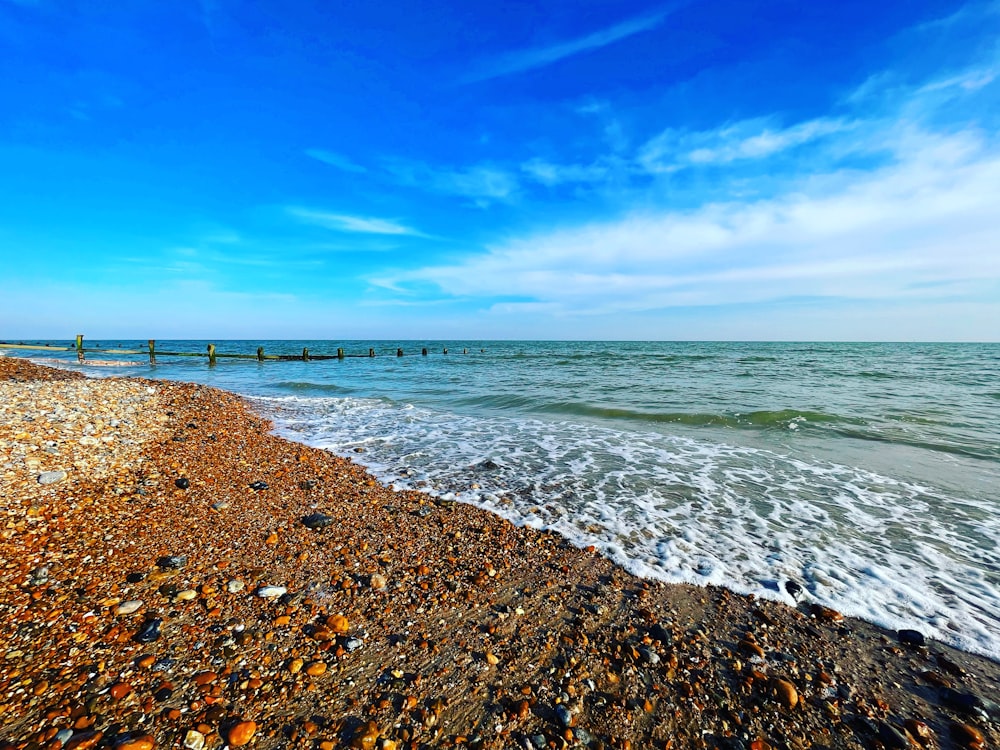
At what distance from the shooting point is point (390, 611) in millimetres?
2916

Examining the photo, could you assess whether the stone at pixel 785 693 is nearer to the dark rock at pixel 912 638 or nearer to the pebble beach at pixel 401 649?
the pebble beach at pixel 401 649

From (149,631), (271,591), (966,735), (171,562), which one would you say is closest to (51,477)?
(171,562)

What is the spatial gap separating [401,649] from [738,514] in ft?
14.0

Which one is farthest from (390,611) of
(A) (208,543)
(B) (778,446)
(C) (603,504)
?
(B) (778,446)

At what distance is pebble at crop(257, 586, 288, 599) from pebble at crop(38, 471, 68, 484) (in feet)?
11.4

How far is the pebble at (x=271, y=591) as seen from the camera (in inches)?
117

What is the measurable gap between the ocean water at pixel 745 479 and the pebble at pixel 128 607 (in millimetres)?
3216

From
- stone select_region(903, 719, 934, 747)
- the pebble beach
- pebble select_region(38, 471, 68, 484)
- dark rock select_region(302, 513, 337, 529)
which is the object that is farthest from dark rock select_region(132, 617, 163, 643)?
stone select_region(903, 719, 934, 747)

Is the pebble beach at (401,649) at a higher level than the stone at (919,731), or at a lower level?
higher

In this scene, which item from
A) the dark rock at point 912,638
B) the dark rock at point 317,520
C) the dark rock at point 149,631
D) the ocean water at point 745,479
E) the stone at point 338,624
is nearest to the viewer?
the dark rock at point 149,631

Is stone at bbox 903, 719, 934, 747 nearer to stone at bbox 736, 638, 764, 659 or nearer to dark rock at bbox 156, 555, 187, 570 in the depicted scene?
stone at bbox 736, 638, 764, 659

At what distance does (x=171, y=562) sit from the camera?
3283mm

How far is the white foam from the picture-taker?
3.50 metres

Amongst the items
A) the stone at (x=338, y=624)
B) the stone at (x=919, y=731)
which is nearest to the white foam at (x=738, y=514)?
the stone at (x=919, y=731)
